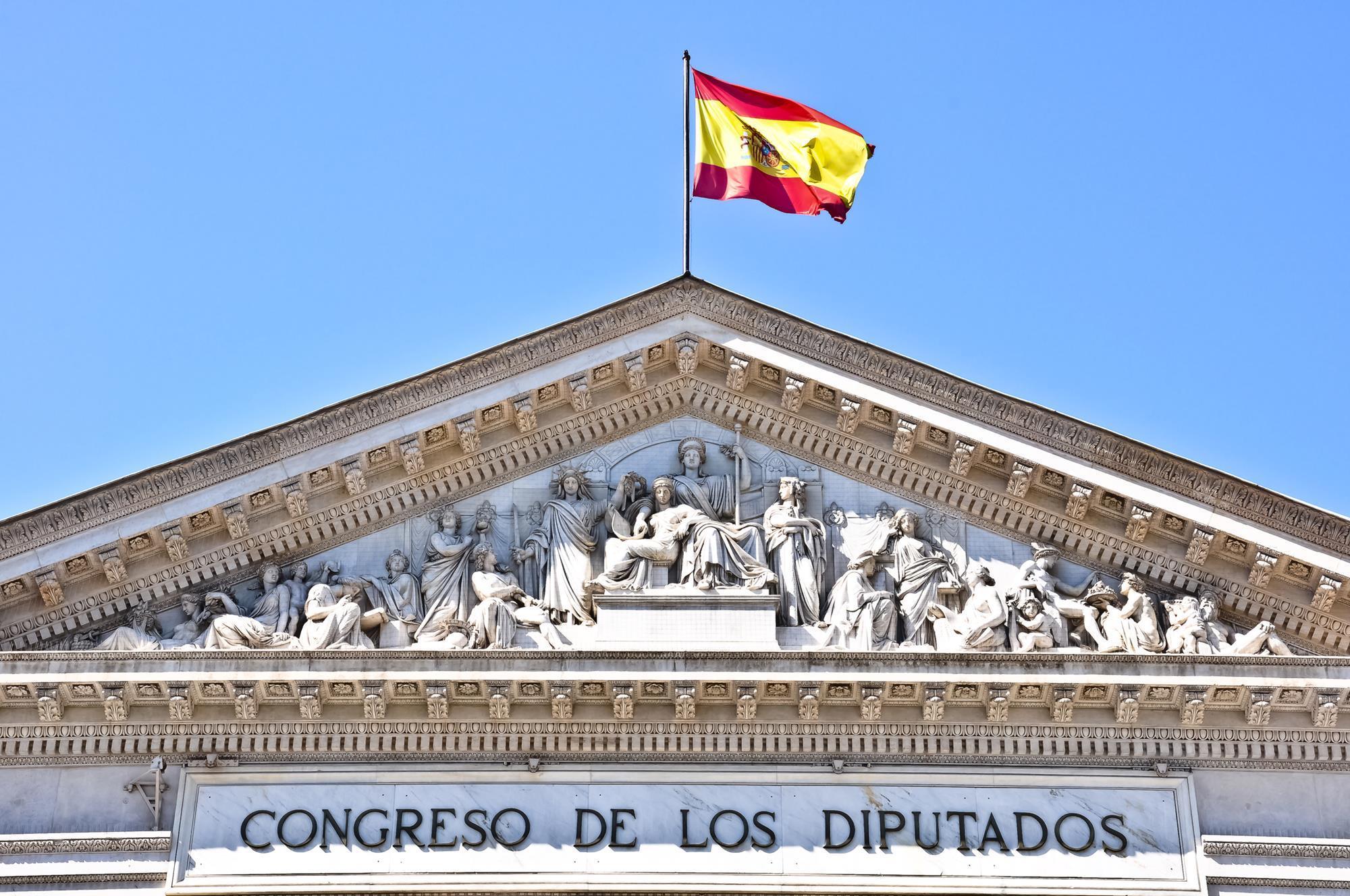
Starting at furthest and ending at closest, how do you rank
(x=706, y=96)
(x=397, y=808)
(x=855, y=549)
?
(x=706, y=96) → (x=855, y=549) → (x=397, y=808)

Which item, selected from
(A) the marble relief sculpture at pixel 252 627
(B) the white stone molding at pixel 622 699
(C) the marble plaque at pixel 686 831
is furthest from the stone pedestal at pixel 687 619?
(A) the marble relief sculpture at pixel 252 627

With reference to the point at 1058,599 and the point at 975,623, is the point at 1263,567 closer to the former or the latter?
the point at 1058,599

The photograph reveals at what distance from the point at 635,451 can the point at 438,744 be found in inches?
156

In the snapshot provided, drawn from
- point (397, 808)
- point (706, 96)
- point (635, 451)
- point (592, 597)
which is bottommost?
point (397, 808)

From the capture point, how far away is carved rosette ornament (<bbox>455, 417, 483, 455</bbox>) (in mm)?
25719

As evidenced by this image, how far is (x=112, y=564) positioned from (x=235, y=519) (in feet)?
4.22

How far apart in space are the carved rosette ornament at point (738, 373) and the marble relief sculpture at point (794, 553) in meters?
1.18

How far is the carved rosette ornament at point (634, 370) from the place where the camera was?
26125 millimetres

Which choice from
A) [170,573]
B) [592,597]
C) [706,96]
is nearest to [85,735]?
[170,573]

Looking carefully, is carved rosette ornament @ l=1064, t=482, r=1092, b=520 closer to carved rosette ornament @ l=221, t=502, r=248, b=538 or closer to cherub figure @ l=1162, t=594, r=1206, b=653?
cherub figure @ l=1162, t=594, r=1206, b=653

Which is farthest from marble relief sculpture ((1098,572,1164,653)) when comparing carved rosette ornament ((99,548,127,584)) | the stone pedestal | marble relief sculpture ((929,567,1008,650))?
carved rosette ornament ((99,548,127,584))

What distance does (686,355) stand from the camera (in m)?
26.3

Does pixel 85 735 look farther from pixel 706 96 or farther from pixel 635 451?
pixel 706 96

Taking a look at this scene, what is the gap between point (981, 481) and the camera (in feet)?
84.8
